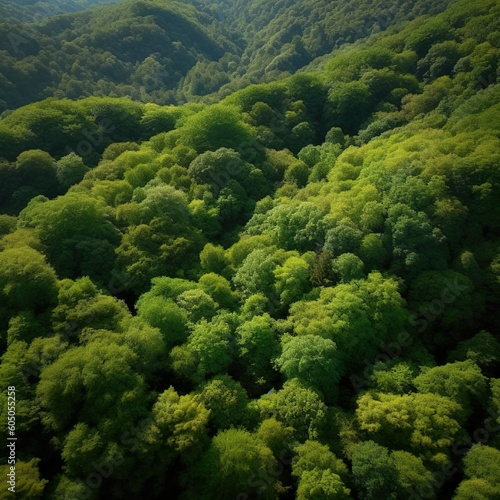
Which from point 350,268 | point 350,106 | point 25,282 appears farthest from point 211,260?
point 350,106

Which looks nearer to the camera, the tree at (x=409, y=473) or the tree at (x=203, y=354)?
the tree at (x=409, y=473)

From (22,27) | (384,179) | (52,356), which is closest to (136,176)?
(52,356)

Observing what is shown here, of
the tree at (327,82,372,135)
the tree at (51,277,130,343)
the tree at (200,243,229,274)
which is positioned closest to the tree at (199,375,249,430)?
the tree at (51,277,130,343)

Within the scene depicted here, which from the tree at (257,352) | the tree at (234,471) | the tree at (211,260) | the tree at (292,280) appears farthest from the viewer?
the tree at (211,260)

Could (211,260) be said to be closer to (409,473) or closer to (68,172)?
(409,473)

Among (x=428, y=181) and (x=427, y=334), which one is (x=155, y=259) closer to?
(x=427, y=334)

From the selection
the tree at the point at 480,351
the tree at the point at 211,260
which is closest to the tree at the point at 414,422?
the tree at the point at 480,351

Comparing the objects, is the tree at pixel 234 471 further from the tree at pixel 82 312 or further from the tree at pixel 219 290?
the tree at pixel 219 290
